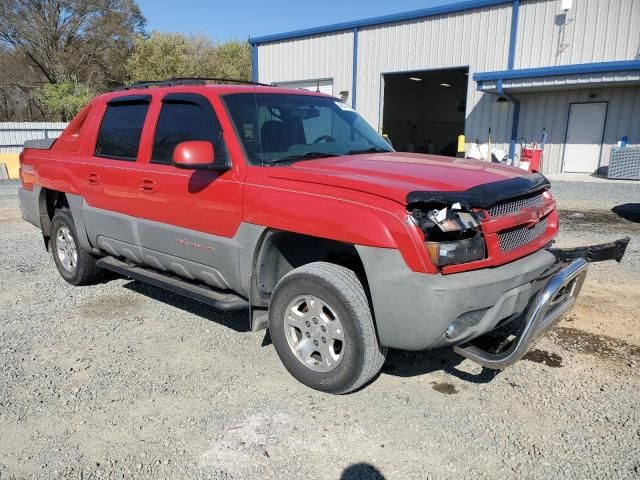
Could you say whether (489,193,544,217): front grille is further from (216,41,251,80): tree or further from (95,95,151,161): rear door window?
(216,41,251,80): tree

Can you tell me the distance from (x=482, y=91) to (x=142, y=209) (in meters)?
16.8

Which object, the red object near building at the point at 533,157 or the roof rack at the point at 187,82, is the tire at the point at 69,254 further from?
the red object near building at the point at 533,157

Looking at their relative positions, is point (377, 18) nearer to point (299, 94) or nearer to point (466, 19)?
point (466, 19)

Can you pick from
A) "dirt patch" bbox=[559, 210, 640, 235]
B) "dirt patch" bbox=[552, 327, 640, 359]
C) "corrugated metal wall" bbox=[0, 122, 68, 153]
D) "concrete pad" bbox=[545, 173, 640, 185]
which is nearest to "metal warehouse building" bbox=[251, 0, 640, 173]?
"concrete pad" bbox=[545, 173, 640, 185]

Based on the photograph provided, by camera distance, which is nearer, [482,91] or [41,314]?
[41,314]

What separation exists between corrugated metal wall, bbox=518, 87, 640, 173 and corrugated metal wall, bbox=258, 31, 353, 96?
752 centimetres

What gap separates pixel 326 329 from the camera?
3.37 metres

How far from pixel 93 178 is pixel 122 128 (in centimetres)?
56

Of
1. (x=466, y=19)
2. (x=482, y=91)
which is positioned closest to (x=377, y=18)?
(x=466, y=19)

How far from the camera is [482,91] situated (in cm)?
1872

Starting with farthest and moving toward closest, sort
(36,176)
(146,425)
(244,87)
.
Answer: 1. (36,176)
2. (244,87)
3. (146,425)

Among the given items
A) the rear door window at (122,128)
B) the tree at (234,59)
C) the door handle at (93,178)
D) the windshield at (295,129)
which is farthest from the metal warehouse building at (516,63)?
the tree at (234,59)

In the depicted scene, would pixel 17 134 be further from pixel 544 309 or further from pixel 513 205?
pixel 544 309

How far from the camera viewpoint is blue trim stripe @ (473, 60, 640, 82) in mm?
15281
